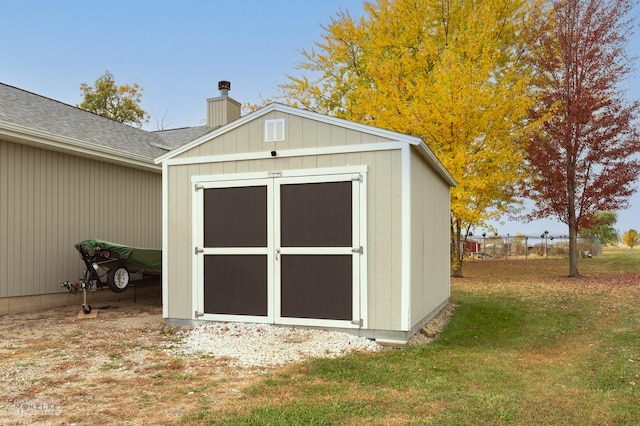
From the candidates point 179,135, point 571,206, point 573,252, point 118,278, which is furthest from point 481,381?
point 179,135

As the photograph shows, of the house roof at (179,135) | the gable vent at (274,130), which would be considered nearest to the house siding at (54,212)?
the house roof at (179,135)

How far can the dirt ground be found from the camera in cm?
348

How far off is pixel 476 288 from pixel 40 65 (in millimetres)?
17640

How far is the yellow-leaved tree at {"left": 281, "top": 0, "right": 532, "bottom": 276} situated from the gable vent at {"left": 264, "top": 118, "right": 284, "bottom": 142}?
21.7 ft

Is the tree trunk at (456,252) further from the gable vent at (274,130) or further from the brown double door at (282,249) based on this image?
the gable vent at (274,130)

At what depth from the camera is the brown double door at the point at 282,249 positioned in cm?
594

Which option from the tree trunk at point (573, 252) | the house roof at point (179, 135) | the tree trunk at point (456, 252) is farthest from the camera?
the tree trunk at point (456, 252)

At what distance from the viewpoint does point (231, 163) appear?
6508 mm

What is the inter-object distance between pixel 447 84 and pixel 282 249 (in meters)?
7.54

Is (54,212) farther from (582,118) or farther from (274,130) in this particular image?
(582,118)

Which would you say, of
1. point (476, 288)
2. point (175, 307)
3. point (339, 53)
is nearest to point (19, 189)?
point (175, 307)

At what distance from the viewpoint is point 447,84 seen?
11.8 meters

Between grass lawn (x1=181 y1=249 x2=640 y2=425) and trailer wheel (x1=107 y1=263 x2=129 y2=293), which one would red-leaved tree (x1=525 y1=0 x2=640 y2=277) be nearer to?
grass lawn (x1=181 y1=249 x2=640 y2=425)

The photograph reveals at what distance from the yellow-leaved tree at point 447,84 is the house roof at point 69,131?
5967 millimetres
